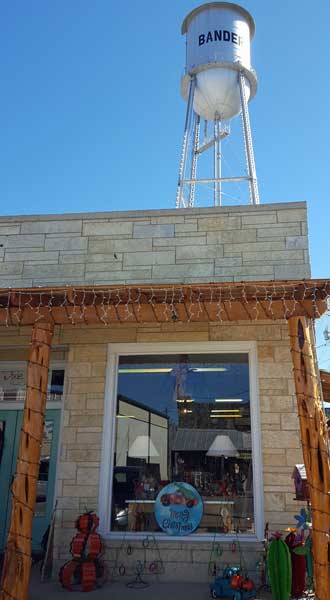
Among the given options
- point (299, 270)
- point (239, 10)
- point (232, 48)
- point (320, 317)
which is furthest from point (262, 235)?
point (239, 10)

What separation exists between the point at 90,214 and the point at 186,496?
3874 millimetres

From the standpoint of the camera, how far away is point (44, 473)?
671cm

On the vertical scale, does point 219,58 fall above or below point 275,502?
above

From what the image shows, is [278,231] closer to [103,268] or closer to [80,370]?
[103,268]

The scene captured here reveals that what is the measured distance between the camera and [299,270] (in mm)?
6445

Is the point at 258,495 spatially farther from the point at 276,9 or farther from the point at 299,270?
the point at 276,9

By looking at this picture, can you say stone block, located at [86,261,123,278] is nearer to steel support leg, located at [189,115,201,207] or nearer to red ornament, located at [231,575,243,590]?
red ornament, located at [231,575,243,590]

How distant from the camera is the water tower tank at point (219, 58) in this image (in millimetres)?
13688

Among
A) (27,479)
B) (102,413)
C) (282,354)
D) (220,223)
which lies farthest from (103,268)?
(27,479)

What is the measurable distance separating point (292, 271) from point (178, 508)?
3167 mm

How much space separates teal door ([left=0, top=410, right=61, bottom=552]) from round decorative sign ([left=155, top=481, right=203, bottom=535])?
1.49m

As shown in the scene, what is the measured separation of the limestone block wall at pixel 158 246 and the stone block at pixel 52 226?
0.05 ft

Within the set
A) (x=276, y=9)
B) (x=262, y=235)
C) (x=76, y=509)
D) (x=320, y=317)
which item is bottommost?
(x=76, y=509)

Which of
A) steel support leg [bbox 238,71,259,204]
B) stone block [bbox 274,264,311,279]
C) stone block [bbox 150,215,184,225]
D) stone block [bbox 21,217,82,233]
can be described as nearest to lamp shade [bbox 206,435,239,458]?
stone block [bbox 274,264,311,279]
